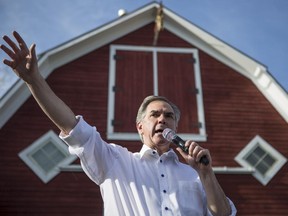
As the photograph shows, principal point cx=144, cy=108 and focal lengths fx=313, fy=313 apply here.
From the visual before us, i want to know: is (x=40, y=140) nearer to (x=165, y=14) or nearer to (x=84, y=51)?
(x=84, y=51)

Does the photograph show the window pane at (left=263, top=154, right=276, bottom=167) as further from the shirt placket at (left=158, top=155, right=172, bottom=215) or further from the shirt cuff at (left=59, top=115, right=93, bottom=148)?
the shirt cuff at (left=59, top=115, right=93, bottom=148)

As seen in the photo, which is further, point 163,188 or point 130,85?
point 130,85

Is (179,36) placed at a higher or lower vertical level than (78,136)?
higher

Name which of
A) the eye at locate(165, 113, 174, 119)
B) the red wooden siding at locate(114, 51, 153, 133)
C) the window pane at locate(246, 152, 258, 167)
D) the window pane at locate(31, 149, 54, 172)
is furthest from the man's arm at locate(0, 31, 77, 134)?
the window pane at locate(246, 152, 258, 167)

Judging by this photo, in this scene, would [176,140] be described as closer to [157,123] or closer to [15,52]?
[157,123]

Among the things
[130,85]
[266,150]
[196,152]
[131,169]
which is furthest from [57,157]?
[196,152]

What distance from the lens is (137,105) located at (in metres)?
7.85

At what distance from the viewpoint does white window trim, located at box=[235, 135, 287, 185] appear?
23.9ft

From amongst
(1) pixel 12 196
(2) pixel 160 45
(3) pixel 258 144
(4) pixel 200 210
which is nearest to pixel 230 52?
(2) pixel 160 45

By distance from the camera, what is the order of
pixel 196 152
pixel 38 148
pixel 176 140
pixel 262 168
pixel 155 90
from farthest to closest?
1. pixel 155 90
2. pixel 262 168
3. pixel 38 148
4. pixel 176 140
5. pixel 196 152

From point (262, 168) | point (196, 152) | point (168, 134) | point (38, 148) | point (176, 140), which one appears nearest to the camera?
point (196, 152)

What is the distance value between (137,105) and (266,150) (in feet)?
11.0

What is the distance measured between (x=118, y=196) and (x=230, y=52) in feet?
24.2

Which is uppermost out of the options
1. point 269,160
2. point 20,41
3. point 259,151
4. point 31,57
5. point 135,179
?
point 20,41
